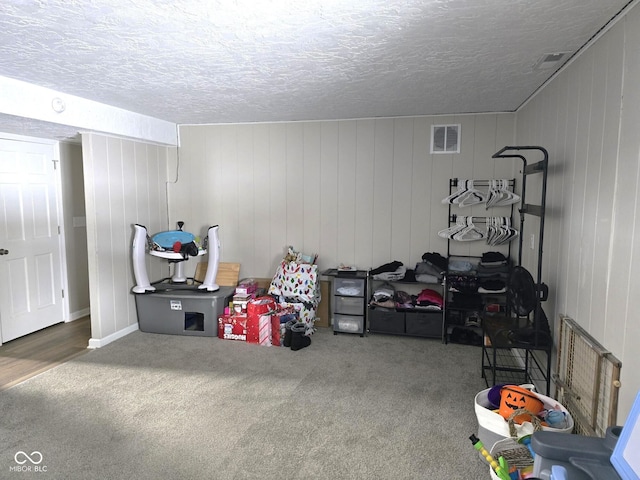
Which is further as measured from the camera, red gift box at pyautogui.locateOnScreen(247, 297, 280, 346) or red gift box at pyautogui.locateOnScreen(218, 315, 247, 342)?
red gift box at pyautogui.locateOnScreen(218, 315, 247, 342)

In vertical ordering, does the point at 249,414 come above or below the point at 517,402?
below

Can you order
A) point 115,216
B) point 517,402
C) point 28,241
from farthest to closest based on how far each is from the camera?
Result: point 28,241, point 115,216, point 517,402

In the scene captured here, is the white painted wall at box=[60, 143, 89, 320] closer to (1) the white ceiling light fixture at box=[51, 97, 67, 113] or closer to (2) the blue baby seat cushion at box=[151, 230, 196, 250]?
(2) the blue baby seat cushion at box=[151, 230, 196, 250]

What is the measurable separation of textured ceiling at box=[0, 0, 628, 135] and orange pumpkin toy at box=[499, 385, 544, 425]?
1905 millimetres

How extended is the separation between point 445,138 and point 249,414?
10.8 ft

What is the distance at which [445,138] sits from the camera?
174 inches

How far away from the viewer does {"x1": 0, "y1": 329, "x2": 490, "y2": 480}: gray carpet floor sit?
228cm

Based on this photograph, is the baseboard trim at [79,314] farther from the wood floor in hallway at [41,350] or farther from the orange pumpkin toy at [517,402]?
the orange pumpkin toy at [517,402]

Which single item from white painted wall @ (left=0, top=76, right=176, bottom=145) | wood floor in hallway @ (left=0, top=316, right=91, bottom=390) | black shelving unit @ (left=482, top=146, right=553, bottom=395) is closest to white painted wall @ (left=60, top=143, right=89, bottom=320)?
wood floor in hallway @ (left=0, top=316, right=91, bottom=390)

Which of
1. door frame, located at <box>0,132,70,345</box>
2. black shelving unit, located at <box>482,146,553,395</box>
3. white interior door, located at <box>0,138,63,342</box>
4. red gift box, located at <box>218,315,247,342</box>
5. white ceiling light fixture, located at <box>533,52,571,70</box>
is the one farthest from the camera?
door frame, located at <box>0,132,70,345</box>

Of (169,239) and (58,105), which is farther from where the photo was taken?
(169,239)

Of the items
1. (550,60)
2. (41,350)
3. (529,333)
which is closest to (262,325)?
(41,350)

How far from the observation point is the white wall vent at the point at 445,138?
14.4ft

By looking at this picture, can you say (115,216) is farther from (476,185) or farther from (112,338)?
(476,185)
